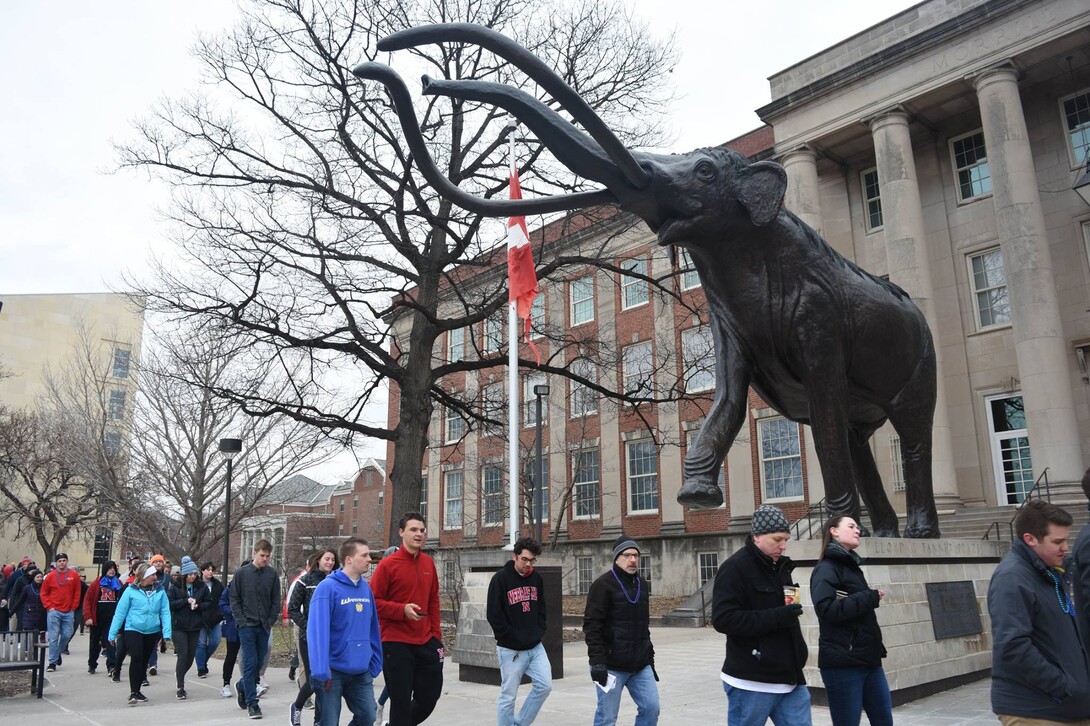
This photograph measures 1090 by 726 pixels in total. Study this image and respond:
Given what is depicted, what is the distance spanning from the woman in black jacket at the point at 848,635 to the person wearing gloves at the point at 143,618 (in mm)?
9505

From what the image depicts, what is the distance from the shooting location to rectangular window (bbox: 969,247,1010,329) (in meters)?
23.9

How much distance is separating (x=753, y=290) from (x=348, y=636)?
4.02 meters

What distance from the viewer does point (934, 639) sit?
8336 millimetres

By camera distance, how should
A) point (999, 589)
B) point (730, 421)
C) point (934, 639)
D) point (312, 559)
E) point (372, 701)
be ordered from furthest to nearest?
point (312, 559), point (934, 639), point (730, 421), point (372, 701), point (999, 589)

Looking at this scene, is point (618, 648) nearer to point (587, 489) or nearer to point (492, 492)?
point (587, 489)

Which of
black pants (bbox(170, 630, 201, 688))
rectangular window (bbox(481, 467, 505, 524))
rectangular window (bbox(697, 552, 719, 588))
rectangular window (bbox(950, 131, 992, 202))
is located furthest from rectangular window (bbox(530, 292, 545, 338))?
rectangular window (bbox(950, 131, 992, 202))

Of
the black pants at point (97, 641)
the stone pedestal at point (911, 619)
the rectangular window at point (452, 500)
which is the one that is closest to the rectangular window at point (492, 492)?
the rectangular window at point (452, 500)

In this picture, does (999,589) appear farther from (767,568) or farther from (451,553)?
(451,553)

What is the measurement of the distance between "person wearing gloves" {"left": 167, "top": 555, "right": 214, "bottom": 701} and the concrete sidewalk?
22.2 inches

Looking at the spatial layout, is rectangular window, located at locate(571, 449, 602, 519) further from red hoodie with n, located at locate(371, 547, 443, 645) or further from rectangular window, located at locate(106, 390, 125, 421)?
red hoodie with n, located at locate(371, 547, 443, 645)

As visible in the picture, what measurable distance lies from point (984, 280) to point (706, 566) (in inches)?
501

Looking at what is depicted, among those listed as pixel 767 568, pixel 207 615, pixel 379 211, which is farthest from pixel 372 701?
pixel 379 211

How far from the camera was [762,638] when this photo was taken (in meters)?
4.40

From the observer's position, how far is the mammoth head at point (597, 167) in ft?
16.4
